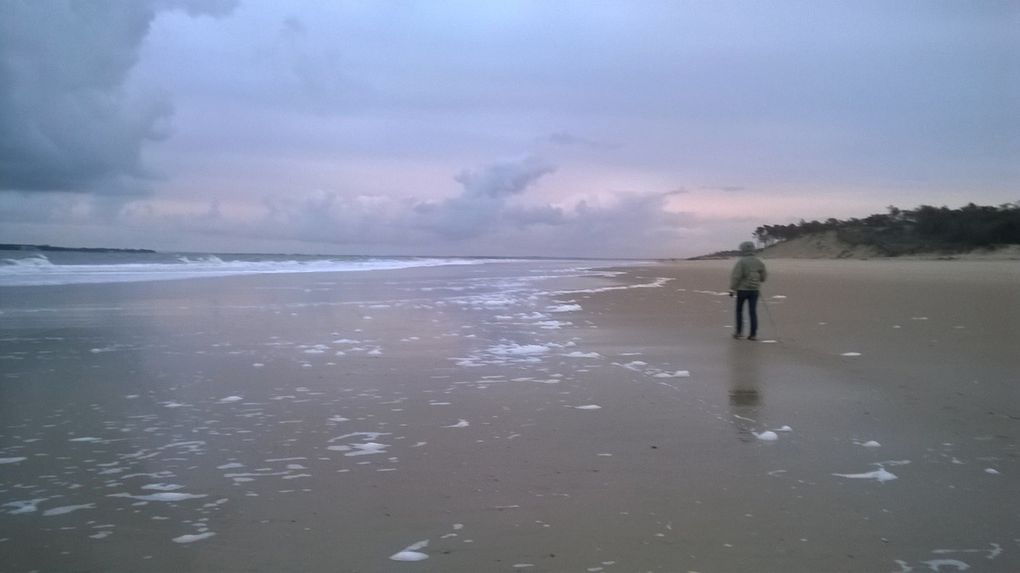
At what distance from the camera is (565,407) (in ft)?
24.4

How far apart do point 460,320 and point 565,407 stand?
907 cm

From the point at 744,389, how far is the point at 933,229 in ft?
230

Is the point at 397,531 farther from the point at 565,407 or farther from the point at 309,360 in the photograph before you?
the point at 309,360

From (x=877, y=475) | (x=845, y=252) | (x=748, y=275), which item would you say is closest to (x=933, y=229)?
(x=845, y=252)

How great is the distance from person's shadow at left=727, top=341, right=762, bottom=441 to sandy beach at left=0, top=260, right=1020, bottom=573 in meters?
0.05

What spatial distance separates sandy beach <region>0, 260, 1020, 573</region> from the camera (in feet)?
13.3

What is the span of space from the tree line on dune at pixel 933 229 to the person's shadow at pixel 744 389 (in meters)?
57.3

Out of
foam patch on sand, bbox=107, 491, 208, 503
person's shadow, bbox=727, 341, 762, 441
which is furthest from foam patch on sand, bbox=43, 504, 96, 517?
Answer: person's shadow, bbox=727, 341, 762, 441

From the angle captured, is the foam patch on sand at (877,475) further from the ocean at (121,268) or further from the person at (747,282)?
the ocean at (121,268)

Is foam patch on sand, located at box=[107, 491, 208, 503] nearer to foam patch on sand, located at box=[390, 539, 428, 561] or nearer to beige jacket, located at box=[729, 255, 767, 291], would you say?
foam patch on sand, located at box=[390, 539, 428, 561]

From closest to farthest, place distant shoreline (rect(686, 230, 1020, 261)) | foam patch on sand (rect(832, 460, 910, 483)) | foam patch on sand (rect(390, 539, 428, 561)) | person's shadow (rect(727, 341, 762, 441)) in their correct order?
1. foam patch on sand (rect(390, 539, 428, 561))
2. foam patch on sand (rect(832, 460, 910, 483))
3. person's shadow (rect(727, 341, 762, 441))
4. distant shoreline (rect(686, 230, 1020, 261))

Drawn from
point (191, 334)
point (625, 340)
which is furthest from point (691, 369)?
point (191, 334)

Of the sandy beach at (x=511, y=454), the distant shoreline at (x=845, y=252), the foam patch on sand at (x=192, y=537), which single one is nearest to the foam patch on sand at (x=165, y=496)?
the sandy beach at (x=511, y=454)

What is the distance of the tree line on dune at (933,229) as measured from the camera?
58062 millimetres
